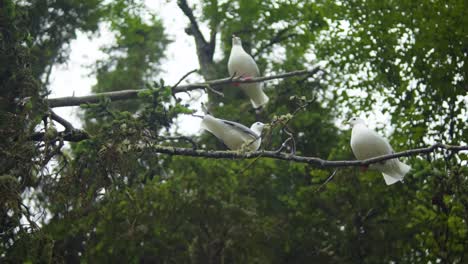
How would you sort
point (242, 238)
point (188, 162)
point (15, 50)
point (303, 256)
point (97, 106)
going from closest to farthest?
point (15, 50) < point (97, 106) < point (242, 238) < point (303, 256) < point (188, 162)

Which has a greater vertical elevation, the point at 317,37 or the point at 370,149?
the point at 317,37

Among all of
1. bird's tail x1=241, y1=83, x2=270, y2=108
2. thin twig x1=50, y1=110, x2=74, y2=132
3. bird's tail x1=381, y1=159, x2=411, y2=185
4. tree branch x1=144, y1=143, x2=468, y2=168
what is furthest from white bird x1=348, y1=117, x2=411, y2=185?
thin twig x1=50, y1=110, x2=74, y2=132

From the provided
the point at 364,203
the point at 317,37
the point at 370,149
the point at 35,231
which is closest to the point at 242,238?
the point at 364,203

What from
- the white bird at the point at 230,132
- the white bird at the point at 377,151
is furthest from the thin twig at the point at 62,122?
the white bird at the point at 377,151

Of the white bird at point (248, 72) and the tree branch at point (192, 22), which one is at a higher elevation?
the tree branch at point (192, 22)

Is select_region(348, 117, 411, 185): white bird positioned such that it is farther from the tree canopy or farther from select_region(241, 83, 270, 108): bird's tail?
select_region(241, 83, 270, 108): bird's tail

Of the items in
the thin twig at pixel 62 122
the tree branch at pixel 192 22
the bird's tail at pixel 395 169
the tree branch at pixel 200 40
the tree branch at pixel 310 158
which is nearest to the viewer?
the tree branch at pixel 310 158

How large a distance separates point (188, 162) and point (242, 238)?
192 cm

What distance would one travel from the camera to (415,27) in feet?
29.9

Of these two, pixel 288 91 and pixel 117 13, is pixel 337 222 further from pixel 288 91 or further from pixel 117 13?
pixel 117 13

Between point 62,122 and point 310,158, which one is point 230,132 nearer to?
point 310,158

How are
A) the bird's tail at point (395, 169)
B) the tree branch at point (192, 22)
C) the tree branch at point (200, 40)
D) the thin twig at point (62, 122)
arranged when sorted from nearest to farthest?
the thin twig at point (62, 122) → the bird's tail at point (395, 169) → the tree branch at point (200, 40) → the tree branch at point (192, 22)

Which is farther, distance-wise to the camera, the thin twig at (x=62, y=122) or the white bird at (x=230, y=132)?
the white bird at (x=230, y=132)

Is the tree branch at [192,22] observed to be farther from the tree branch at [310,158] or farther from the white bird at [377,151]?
the tree branch at [310,158]
